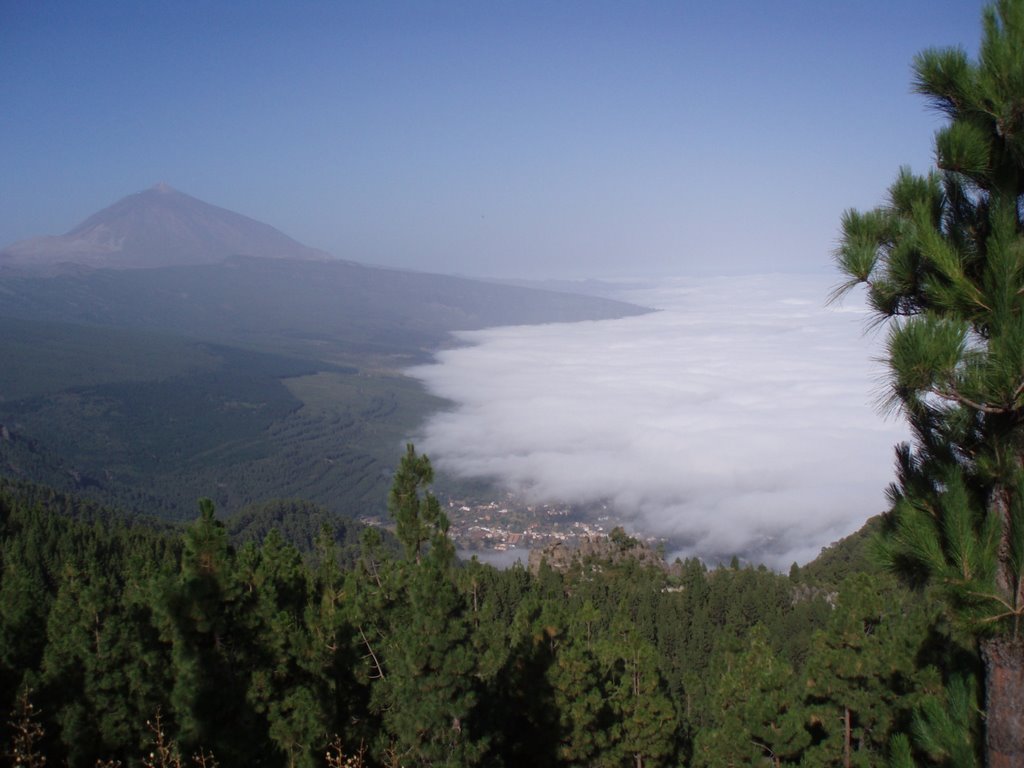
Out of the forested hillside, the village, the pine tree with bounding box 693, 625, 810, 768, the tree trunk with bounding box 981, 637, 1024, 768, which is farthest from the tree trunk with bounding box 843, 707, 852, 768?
the village

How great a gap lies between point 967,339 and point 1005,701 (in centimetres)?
192

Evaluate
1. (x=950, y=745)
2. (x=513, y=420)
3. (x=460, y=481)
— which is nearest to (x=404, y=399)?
(x=513, y=420)

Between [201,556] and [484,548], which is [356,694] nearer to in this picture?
[201,556]

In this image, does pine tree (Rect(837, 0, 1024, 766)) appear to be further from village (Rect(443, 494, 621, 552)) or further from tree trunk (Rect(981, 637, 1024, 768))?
village (Rect(443, 494, 621, 552))

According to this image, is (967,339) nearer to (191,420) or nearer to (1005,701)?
(1005,701)

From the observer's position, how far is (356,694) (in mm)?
13211

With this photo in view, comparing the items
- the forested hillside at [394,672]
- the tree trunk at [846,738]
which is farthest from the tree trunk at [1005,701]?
the tree trunk at [846,738]

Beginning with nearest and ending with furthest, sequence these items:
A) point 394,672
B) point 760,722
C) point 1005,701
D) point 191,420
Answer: point 1005,701 → point 394,672 → point 760,722 → point 191,420

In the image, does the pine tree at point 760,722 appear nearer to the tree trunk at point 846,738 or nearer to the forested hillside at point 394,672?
the forested hillside at point 394,672

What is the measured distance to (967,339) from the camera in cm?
369

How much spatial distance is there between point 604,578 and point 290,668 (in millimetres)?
34637

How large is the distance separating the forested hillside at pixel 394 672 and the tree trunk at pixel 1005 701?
1945 millimetres

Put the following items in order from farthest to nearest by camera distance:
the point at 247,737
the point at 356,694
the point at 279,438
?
the point at 279,438
the point at 356,694
the point at 247,737

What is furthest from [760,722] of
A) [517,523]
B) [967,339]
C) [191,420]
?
[191,420]
